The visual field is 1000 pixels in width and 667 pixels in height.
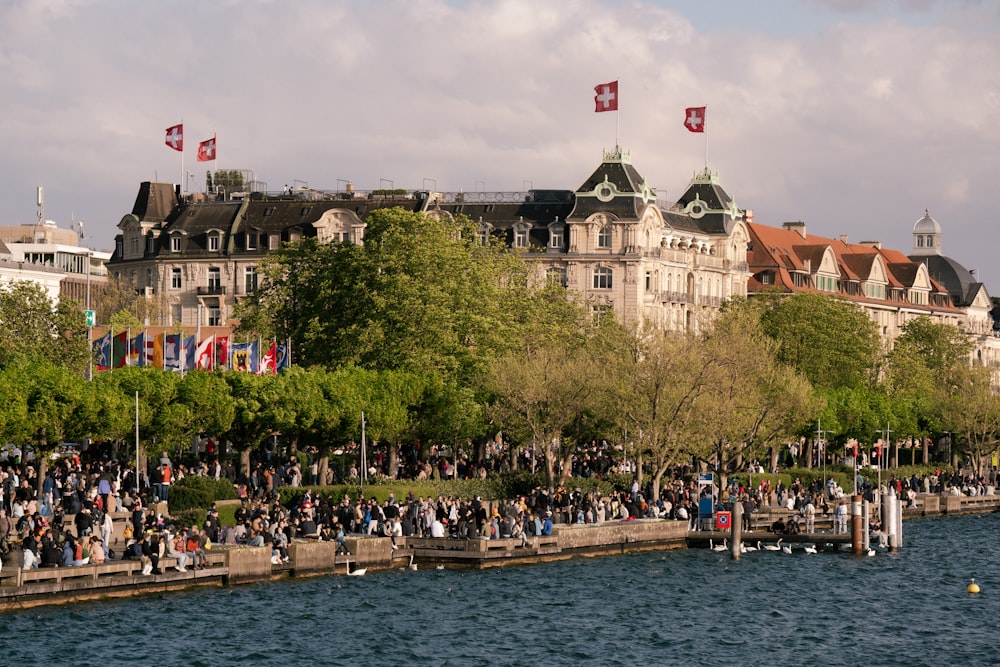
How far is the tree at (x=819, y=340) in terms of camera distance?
12950 centimetres

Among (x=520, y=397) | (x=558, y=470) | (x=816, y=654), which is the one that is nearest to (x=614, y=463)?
(x=558, y=470)

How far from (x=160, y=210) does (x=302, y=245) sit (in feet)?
159

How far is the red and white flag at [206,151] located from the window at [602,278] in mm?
29536

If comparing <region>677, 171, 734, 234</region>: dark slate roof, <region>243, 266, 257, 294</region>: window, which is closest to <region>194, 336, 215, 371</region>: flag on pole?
<region>243, 266, 257, 294</region>: window

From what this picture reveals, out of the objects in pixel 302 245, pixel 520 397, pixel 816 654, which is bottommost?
pixel 816 654

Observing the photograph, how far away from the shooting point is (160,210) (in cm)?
14762

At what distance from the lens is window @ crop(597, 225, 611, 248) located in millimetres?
138625

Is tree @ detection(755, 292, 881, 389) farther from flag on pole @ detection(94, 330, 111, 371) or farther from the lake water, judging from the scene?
flag on pole @ detection(94, 330, 111, 371)

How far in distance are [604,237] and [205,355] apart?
185 feet

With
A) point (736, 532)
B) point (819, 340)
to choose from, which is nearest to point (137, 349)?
point (736, 532)

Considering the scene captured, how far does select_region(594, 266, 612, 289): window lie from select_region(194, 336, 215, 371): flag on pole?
54725 mm

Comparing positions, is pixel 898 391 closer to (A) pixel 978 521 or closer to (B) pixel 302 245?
(A) pixel 978 521

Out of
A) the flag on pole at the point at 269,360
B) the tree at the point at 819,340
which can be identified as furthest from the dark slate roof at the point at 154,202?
the flag on pole at the point at 269,360

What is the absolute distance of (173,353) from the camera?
86562 mm
